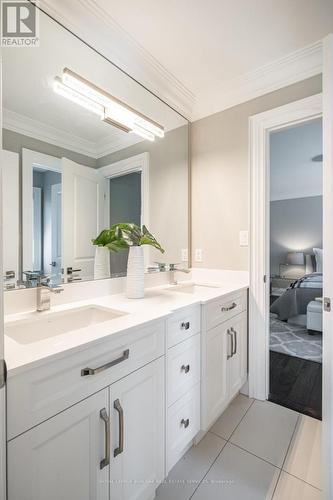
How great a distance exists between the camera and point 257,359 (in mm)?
1853

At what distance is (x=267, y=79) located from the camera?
178cm

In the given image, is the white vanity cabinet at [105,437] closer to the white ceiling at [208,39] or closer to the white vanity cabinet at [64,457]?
the white vanity cabinet at [64,457]

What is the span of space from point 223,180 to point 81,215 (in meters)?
1.20

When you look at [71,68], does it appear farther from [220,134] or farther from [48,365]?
[48,365]

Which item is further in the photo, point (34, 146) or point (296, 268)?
point (296, 268)

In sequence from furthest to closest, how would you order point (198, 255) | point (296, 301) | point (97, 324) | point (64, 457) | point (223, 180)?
point (296, 301), point (198, 255), point (223, 180), point (97, 324), point (64, 457)

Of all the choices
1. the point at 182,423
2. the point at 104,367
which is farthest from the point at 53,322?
the point at 182,423

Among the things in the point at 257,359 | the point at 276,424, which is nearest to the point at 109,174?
the point at 257,359

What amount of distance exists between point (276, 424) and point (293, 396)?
37 centimetres

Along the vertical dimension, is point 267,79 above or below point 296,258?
above

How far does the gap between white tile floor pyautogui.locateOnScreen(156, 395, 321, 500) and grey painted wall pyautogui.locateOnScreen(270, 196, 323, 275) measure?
449 cm

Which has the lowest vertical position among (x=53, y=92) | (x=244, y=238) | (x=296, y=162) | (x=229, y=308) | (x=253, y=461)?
(x=253, y=461)

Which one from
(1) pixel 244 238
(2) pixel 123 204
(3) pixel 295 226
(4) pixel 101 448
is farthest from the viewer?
(3) pixel 295 226

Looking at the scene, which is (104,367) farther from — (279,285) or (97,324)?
(279,285)
